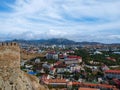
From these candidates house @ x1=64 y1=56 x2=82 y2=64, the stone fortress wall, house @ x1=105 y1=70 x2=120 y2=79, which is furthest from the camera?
house @ x1=64 y1=56 x2=82 y2=64

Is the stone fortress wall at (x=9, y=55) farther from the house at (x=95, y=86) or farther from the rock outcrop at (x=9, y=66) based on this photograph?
the house at (x=95, y=86)

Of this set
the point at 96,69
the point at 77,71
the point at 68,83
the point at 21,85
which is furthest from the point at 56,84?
the point at 21,85

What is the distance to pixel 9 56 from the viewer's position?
15.6m

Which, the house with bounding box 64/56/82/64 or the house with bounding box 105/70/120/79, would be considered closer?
the house with bounding box 105/70/120/79

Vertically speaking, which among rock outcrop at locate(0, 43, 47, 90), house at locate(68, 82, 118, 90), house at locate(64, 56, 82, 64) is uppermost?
rock outcrop at locate(0, 43, 47, 90)

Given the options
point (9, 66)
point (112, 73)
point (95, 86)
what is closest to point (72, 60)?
point (112, 73)

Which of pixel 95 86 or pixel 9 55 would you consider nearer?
pixel 9 55

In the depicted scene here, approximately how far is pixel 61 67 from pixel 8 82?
96.6m

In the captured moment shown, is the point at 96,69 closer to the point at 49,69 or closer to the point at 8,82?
the point at 49,69

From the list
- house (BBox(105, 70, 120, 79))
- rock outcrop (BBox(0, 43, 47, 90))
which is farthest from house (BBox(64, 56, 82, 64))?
rock outcrop (BBox(0, 43, 47, 90))

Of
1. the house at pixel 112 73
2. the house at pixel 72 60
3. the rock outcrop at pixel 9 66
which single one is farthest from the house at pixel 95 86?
the rock outcrop at pixel 9 66

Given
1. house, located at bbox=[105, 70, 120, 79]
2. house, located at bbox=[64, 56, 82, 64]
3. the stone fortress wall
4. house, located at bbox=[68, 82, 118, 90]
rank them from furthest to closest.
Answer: house, located at bbox=[64, 56, 82, 64] < house, located at bbox=[105, 70, 120, 79] < house, located at bbox=[68, 82, 118, 90] < the stone fortress wall

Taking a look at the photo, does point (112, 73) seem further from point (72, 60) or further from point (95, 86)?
point (72, 60)

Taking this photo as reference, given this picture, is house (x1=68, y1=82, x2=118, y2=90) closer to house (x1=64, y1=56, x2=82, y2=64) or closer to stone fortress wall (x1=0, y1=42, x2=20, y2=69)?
house (x1=64, y1=56, x2=82, y2=64)
